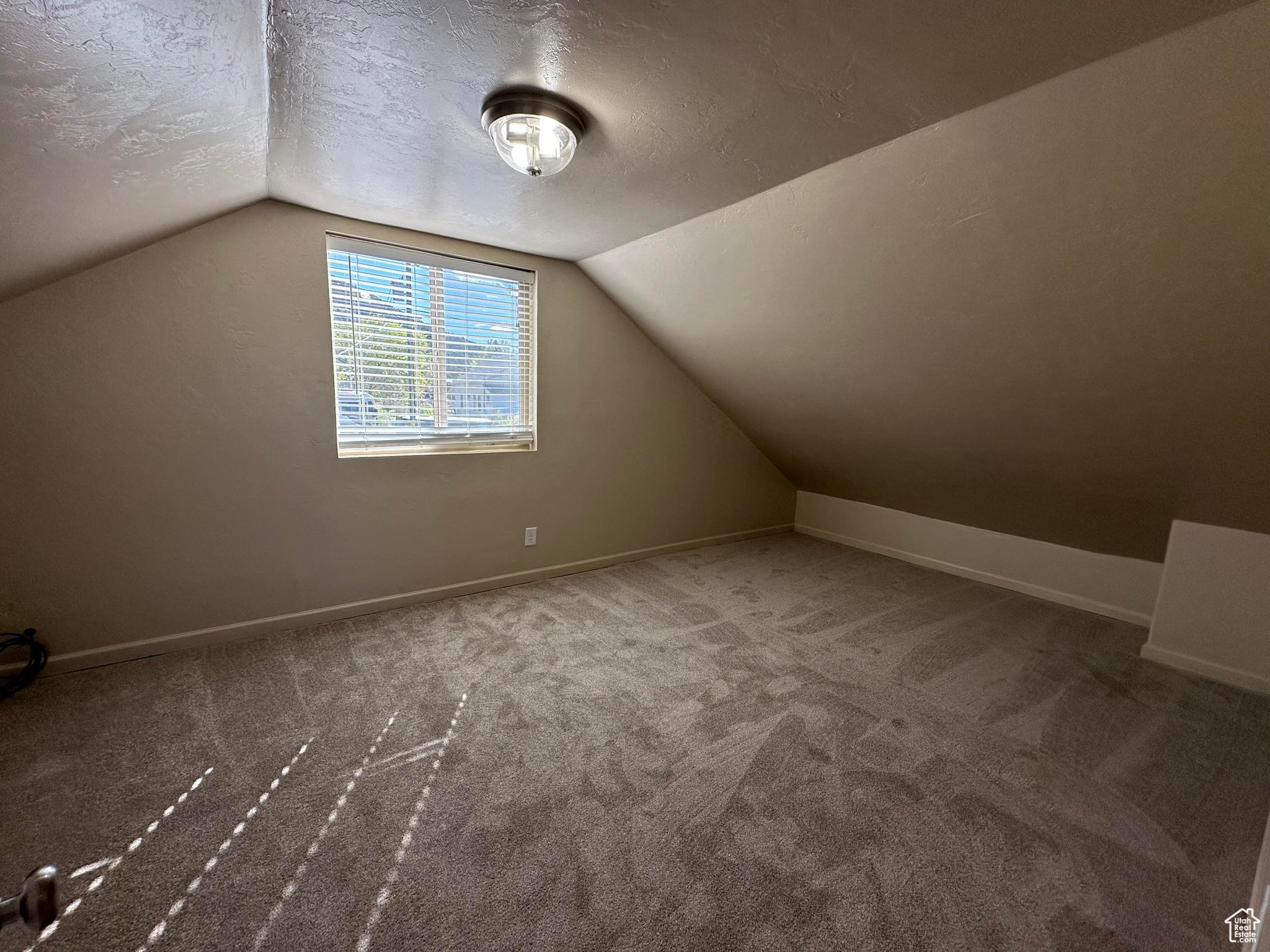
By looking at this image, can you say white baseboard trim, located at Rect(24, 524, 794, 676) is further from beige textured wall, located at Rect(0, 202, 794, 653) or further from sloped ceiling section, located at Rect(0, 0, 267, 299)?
sloped ceiling section, located at Rect(0, 0, 267, 299)

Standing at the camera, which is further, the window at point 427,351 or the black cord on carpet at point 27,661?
the window at point 427,351

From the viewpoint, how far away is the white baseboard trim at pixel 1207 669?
8.44ft

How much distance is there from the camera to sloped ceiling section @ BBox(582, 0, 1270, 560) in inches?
54.7

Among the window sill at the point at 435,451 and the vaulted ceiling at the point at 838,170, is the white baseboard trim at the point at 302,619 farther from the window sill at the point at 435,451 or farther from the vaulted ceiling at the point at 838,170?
the vaulted ceiling at the point at 838,170

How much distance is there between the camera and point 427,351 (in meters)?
3.10

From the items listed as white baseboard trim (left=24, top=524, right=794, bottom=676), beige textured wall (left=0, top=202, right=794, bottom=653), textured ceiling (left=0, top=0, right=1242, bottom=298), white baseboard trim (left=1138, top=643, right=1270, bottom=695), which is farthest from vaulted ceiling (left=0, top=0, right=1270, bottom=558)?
white baseboard trim (left=24, top=524, right=794, bottom=676)

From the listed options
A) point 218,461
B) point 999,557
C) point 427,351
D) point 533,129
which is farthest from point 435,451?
point 999,557

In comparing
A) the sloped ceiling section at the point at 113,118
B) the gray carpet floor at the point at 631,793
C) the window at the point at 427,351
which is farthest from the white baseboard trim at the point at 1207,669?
the sloped ceiling section at the point at 113,118

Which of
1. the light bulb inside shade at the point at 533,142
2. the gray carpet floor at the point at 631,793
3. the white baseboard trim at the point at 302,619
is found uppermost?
the light bulb inside shade at the point at 533,142

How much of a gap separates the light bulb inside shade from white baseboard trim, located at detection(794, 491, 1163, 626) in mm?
3797

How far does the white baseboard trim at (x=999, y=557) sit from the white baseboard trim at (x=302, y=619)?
6.03 feet

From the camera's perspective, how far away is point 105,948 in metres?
1.24

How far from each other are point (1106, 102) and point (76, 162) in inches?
104

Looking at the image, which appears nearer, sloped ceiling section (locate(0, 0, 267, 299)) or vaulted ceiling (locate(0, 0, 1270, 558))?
sloped ceiling section (locate(0, 0, 267, 299))
